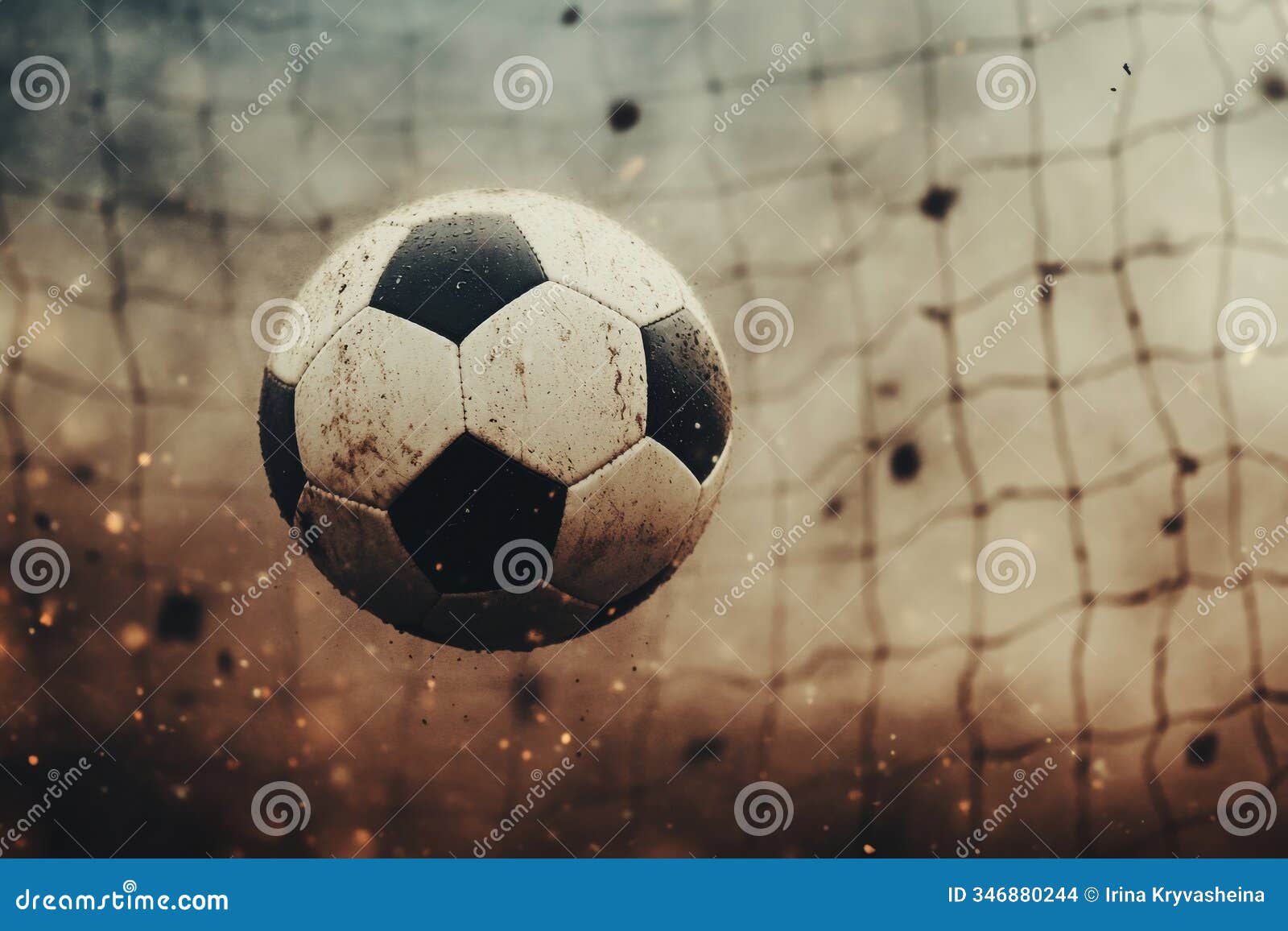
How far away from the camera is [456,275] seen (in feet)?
2.83

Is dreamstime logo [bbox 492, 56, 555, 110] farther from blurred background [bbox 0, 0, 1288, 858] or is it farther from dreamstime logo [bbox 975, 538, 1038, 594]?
dreamstime logo [bbox 975, 538, 1038, 594]

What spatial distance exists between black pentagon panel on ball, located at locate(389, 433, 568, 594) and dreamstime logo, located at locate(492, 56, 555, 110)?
0.81 m

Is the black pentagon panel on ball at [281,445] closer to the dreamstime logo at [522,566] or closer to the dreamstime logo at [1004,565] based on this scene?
the dreamstime logo at [522,566]

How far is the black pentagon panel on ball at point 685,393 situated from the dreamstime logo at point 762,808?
707 millimetres

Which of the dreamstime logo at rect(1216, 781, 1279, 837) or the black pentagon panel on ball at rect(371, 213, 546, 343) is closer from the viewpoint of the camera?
the black pentagon panel on ball at rect(371, 213, 546, 343)

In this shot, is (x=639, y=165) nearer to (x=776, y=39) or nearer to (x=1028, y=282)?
(x=776, y=39)

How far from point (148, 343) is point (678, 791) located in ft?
3.80

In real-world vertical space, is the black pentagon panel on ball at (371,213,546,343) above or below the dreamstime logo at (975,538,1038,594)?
below

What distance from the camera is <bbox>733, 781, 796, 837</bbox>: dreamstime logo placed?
1410 millimetres

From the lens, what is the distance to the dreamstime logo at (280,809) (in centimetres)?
140
